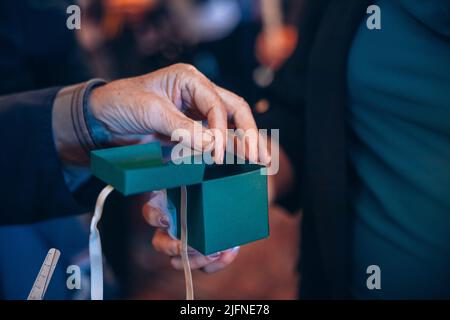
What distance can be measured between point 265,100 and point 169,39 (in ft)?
2.98

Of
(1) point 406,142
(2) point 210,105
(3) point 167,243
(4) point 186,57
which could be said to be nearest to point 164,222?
(3) point 167,243

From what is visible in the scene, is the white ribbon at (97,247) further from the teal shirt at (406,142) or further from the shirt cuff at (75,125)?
the teal shirt at (406,142)

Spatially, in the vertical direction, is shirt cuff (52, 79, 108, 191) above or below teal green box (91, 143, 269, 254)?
above

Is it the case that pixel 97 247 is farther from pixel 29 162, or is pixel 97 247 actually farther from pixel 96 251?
pixel 29 162

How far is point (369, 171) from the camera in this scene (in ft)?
2.26

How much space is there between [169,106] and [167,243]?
18 centimetres

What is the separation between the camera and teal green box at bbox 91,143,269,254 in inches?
17.0

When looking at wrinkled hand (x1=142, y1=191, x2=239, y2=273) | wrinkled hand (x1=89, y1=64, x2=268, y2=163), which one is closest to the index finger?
wrinkled hand (x1=89, y1=64, x2=268, y2=163)

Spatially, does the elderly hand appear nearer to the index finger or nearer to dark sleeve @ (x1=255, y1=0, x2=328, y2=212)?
the index finger

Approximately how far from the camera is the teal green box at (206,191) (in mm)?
432

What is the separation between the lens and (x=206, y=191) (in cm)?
45

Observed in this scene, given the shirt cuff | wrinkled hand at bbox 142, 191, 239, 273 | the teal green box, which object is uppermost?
the shirt cuff

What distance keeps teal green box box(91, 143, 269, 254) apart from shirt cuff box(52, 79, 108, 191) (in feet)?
0.35

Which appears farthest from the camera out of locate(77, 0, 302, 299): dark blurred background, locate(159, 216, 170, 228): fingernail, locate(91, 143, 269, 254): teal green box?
locate(77, 0, 302, 299): dark blurred background
